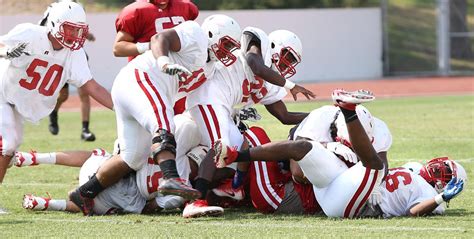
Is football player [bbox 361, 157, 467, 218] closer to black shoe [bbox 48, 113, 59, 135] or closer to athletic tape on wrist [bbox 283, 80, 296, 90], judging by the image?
athletic tape on wrist [bbox 283, 80, 296, 90]

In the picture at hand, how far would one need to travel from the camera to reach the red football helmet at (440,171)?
7496mm

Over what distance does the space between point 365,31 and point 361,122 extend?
22174 mm

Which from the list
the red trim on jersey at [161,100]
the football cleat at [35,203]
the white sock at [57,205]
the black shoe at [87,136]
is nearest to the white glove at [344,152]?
the red trim on jersey at [161,100]

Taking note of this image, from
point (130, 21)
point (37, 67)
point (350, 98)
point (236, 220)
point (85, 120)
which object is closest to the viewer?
point (350, 98)

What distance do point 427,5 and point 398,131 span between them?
1738 centimetres

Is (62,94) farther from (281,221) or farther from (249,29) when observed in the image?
(281,221)

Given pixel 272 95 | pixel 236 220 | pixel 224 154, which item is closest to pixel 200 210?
pixel 236 220

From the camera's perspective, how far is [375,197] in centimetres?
737

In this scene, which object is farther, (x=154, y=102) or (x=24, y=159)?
(x=24, y=159)

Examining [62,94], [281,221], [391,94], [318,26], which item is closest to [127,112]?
[281,221]

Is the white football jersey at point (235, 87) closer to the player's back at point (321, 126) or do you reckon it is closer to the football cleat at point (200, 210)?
the player's back at point (321, 126)

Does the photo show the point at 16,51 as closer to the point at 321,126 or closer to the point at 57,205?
the point at 57,205

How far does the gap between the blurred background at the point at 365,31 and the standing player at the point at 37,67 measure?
1857cm

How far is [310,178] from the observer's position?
7379 millimetres
